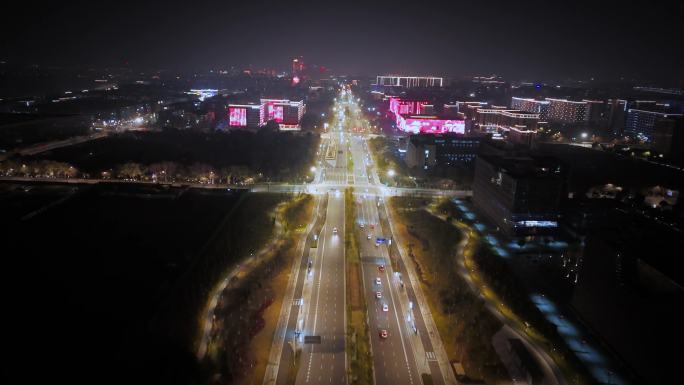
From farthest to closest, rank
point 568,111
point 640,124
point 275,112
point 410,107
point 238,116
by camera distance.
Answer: point 568,111 → point 410,107 → point 275,112 → point 238,116 → point 640,124

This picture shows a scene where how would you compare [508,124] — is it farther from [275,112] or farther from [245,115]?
[245,115]

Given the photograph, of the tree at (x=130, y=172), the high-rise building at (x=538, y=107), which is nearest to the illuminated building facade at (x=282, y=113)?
the tree at (x=130, y=172)

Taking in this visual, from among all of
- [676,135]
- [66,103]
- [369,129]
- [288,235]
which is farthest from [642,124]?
[66,103]

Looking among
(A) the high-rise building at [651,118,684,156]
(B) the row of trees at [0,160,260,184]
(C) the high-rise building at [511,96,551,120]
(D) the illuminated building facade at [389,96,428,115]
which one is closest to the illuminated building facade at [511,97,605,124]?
(C) the high-rise building at [511,96,551,120]

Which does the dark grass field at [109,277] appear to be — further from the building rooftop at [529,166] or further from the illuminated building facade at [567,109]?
the illuminated building facade at [567,109]

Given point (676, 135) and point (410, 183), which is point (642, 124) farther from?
point (410, 183)

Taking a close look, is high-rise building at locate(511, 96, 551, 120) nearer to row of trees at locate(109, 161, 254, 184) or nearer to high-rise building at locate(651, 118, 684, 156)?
high-rise building at locate(651, 118, 684, 156)

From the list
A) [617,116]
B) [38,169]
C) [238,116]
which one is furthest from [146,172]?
[617,116]
